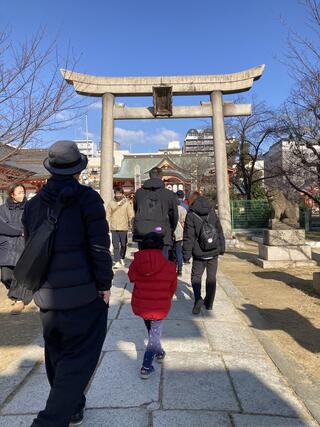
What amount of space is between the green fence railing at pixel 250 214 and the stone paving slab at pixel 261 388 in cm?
1724

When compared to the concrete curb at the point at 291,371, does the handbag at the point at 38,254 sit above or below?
above

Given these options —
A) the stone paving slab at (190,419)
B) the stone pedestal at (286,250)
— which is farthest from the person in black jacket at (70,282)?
the stone pedestal at (286,250)

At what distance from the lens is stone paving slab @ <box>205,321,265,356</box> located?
381 cm

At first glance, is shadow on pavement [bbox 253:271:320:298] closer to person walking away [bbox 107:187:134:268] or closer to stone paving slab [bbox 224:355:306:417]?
person walking away [bbox 107:187:134:268]

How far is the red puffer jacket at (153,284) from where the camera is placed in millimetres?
3100

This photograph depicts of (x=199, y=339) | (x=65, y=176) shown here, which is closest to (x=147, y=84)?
(x=199, y=339)

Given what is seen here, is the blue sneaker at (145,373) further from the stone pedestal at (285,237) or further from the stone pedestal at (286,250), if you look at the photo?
the stone pedestal at (285,237)

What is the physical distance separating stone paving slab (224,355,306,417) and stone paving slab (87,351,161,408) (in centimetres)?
63

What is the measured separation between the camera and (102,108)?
1272cm

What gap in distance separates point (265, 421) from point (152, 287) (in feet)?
3.94

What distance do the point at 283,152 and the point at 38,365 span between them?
21880 millimetres

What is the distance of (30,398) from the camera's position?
2.82 metres

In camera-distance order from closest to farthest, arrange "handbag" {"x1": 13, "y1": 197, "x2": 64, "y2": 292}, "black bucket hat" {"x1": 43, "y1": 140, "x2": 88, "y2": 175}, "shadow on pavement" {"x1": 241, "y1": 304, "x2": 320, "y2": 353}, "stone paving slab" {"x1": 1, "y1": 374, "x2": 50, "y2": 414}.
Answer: "handbag" {"x1": 13, "y1": 197, "x2": 64, "y2": 292} < "black bucket hat" {"x1": 43, "y1": 140, "x2": 88, "y2": 175} < "stone paving slab" {"x1": 1, "y1": 374, "x2": 50, "y2": 414} < "shadow on pavement" {"x1": 241, "y1": 304, "x2": 320, "y2": 353}

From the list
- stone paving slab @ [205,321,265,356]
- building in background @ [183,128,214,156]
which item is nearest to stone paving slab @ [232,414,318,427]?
stone paving slab @ [205,321,265,356]
